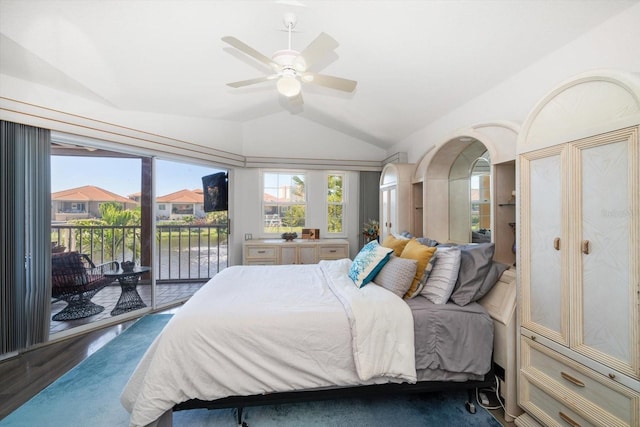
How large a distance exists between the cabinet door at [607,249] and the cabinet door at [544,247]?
65mm

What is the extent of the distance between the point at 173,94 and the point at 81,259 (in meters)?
2.06

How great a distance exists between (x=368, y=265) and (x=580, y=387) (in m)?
1.29

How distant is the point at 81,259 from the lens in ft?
9.80

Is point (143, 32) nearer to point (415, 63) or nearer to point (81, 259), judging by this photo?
point (415, 63)

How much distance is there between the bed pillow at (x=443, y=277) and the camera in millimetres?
1889

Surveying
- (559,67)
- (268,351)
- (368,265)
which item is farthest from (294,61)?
(268,351)

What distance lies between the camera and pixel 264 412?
178cm

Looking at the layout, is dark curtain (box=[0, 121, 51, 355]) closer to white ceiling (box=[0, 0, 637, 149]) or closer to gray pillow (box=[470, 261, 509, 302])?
white ceiling (box=[0, 0, 637, 149])

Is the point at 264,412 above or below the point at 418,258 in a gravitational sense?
below

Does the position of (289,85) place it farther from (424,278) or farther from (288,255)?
(288,255)

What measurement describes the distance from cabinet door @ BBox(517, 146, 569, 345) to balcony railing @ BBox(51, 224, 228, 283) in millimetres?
3798

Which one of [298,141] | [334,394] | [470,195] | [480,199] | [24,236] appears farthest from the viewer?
[298,141]

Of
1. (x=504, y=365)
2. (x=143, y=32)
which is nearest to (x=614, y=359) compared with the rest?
(x=504, y=365)

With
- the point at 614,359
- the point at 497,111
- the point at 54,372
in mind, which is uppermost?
the point at 497,111
